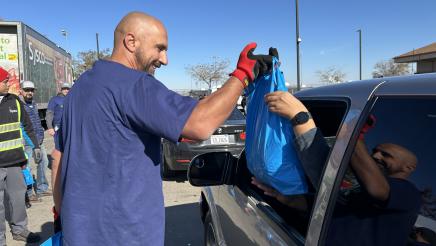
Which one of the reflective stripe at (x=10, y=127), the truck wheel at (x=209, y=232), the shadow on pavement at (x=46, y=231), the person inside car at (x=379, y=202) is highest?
the reflective stripe at (x=10, y=127)

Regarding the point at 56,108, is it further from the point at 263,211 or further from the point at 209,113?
the point at 209,113

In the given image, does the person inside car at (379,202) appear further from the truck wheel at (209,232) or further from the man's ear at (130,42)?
the truck wheel at (209,232)

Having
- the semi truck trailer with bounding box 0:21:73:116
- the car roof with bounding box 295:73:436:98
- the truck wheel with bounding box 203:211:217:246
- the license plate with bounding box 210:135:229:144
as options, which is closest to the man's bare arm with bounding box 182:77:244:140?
the car roof with bounding box 295:73:436:98

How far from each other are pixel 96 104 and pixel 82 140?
185 millimetres

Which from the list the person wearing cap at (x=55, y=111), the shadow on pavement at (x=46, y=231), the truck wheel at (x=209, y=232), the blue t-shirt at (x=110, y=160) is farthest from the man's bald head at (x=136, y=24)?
the person wearing cap at (x=55, y=111)

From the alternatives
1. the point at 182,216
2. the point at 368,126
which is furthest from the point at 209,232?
the point at 182,216

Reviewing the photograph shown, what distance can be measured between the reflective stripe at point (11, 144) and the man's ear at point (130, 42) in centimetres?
326

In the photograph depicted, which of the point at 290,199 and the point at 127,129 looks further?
the point at 290,199

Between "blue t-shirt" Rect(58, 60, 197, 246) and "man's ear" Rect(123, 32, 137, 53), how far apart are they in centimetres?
11

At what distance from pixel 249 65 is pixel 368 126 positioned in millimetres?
553

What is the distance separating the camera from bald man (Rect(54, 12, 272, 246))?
5.38 ft

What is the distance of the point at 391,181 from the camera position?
1.39 metres

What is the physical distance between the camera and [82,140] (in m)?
1.78

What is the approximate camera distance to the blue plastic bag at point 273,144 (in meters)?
1.73
